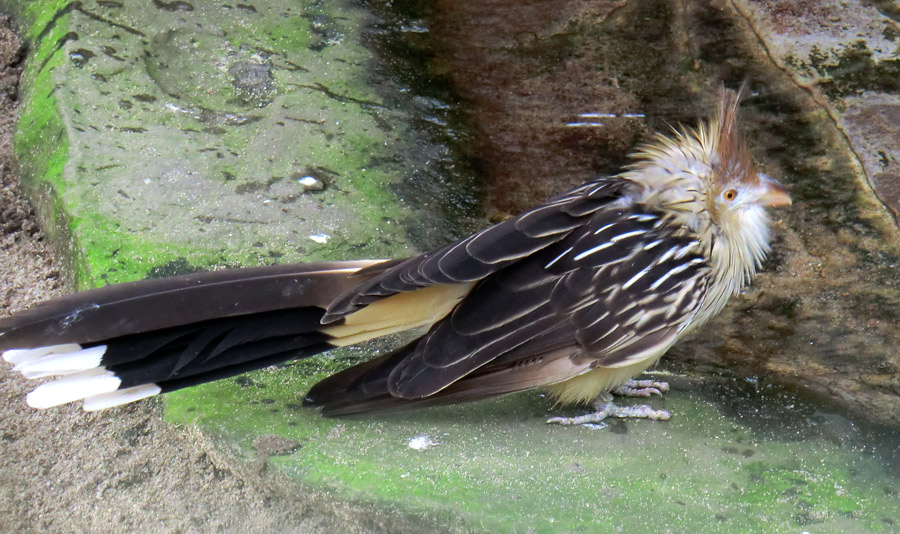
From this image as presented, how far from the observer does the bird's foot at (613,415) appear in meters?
3.20

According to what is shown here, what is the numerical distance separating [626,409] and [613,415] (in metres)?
0.05

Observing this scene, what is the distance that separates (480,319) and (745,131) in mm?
2364

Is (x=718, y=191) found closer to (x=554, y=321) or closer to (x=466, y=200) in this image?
(x=554, y=321)

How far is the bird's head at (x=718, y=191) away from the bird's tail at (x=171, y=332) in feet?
3.96

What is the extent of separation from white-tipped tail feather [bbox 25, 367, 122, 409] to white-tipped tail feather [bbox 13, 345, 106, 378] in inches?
1.0

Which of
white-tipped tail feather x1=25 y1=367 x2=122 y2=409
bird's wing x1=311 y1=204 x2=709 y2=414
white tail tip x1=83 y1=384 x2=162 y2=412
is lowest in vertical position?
bird's wing x1=311 y1=204 x2=709 y2=414

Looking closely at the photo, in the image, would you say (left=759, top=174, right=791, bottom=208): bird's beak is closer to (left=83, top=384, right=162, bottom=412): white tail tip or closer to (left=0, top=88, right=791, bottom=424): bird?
(left=0, top=88, right=791, bottom=424): bird

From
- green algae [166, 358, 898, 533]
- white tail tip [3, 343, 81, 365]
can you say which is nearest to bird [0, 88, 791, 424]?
white tail tip [3, 343, 81, 365]

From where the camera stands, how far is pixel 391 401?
306cm

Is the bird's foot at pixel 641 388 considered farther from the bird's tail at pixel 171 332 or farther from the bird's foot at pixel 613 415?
the bird's tail at pixel 171 332

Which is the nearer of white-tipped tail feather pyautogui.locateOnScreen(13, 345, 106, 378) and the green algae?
the green algae

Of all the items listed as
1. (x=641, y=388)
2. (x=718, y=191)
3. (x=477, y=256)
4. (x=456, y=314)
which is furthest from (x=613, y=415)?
(x=718, y=191)

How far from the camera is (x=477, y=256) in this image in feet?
9.95

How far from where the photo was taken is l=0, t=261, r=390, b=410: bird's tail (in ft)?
9.18
